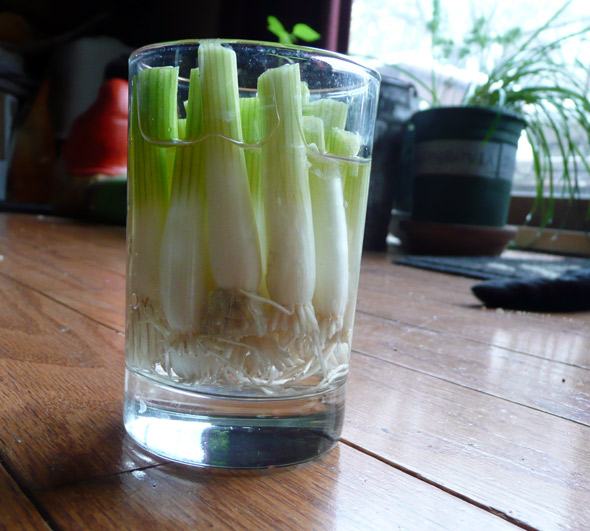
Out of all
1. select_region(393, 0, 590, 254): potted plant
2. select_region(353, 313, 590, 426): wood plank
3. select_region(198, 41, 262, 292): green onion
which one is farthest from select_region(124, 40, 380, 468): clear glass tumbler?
select_region(393, 0, 590, 254): potted plant

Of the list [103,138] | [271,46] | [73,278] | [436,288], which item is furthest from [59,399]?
[103,138]

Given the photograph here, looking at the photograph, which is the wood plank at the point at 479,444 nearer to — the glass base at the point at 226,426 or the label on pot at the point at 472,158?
the glass base at the point at 226,426

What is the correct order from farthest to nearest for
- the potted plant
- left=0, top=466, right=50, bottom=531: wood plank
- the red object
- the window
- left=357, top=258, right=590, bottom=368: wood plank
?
1. the red object
2. the window
3. the potted plant
4. left=357, top=258, right=590, bottom=368: wood plank
5. left=0, top=466, right=50, bottom=531: wood plank

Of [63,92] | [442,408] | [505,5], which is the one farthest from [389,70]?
[442,408]

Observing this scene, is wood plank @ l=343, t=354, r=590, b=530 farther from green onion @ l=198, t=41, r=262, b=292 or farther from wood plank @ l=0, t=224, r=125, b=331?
wood plank @ l=0, t=224, r=125, b=331

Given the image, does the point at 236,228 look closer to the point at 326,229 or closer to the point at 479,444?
the point at 326,229

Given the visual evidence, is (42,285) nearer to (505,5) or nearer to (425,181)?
(425,181)

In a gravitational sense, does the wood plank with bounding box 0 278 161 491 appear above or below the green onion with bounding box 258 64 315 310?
below
